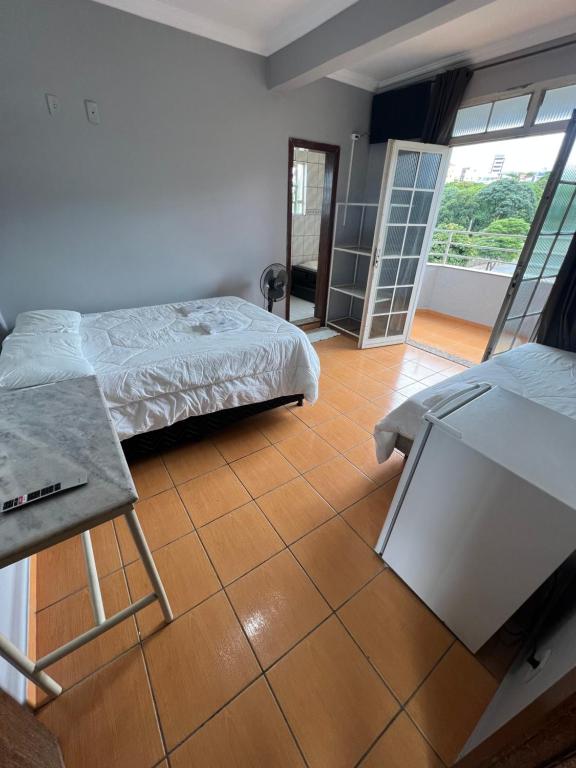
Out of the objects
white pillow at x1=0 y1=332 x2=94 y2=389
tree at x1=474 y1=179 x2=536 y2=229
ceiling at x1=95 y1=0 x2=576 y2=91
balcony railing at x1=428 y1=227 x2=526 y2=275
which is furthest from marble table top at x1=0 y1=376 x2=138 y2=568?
tree at x1=474 y1=179 x2=536 y2=229

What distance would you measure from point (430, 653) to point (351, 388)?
6.35 feet

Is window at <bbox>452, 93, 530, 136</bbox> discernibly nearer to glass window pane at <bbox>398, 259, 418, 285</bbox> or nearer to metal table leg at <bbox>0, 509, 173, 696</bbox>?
glass window pane at <bbox>398, 259, 418, 285</bbox>

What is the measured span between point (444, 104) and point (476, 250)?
263cm

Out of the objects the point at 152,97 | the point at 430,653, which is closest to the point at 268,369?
the point at 430,653

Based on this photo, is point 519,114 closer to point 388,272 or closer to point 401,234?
point 401,234

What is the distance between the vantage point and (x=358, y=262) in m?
4.12

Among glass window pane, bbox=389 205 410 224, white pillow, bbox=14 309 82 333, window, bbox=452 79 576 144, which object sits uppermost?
window, bbox=452 79 576 144

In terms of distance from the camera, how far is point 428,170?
311 cm

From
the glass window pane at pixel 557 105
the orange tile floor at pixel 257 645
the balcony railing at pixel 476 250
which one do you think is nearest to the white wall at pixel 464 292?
the balcony railing at pixel 476 250

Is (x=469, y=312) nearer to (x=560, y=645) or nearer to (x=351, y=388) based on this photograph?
(x=351, y=388)

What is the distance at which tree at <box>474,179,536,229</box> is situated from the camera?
6035 mm

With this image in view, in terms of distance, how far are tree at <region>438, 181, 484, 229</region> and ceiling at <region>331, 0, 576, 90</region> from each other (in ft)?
13.1

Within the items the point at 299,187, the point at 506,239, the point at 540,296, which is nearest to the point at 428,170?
the point at 540,296

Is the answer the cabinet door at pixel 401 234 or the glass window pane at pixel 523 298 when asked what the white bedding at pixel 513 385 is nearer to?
the glass window pane at pixel 523 298
